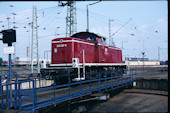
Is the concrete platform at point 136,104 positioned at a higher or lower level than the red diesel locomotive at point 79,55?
lower

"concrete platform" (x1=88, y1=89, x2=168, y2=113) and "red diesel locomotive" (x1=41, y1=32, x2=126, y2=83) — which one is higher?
"red diesel locomotive" (x1=41, y1=32, x2=126, y2=83)

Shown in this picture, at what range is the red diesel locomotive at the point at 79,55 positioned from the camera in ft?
38.7

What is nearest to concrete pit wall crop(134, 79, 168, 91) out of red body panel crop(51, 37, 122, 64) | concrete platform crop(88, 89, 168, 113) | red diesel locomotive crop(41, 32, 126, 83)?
concrete platform crop(88, 89, 168, 113)

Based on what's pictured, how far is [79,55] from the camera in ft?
42.7

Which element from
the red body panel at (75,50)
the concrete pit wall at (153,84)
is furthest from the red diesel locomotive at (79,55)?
the concrete pit wall at (153,84)

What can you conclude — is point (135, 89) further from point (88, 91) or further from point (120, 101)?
point (88, 91)

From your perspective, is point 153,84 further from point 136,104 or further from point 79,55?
point 79,55

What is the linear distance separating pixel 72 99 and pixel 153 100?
856 centimetres

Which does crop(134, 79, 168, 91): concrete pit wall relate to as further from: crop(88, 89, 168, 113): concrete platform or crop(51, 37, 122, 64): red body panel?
crop(51, 37, 122, 64): red body panel

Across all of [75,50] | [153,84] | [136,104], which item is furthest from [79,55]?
[153,84]

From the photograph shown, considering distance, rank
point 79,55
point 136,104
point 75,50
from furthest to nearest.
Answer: point 136,104 → point 79,55 → point 75,50

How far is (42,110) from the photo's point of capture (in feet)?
22.8

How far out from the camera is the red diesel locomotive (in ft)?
38.7

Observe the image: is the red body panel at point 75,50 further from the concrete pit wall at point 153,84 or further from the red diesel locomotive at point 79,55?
the concrete pit wall at point 153,84
